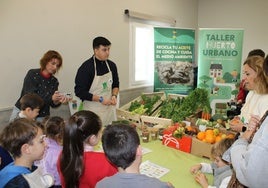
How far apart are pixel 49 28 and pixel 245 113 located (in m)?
2.44

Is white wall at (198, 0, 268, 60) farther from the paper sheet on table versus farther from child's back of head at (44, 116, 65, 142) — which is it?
child's back of head at (44, 116, 65, 142)

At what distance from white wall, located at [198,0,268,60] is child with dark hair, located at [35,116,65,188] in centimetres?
515

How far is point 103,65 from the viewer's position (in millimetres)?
3273

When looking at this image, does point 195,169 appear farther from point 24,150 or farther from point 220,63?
point 220,63

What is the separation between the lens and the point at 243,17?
5.96 m

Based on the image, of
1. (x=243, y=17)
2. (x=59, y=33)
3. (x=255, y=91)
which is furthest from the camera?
(x=243, y=17)

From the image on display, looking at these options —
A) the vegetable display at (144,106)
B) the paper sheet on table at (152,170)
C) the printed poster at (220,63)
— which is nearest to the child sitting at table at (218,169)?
the paper sheet on table at (152,170)

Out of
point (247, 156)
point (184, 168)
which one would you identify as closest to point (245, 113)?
point (184, 168)

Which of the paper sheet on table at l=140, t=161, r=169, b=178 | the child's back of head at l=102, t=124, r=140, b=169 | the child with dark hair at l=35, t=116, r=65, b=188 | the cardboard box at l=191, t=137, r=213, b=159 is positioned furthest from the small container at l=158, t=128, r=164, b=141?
the child's back of head at l=102, t=124, r=140, b=169

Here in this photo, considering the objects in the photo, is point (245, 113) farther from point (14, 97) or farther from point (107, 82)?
point (14, 97)

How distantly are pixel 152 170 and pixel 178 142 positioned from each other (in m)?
0.54

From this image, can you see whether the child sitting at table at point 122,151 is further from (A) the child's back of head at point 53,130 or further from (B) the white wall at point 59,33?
(B) the white wall at point 59,33

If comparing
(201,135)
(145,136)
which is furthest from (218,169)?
(145,136)

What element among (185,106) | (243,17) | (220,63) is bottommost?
(185,106)
